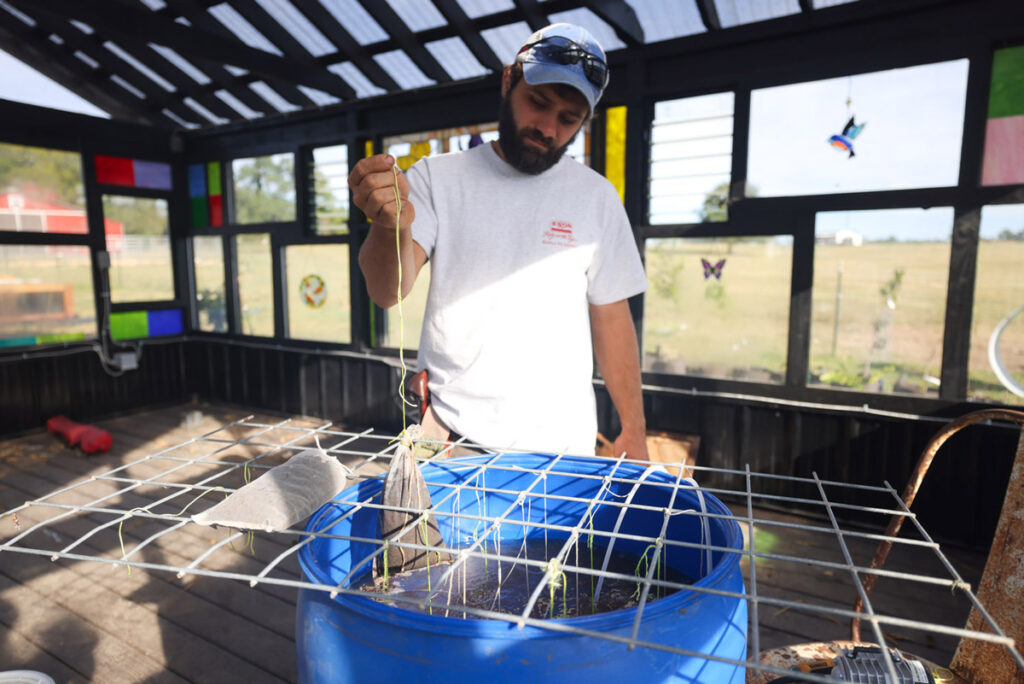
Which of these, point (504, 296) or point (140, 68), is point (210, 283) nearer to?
point (140, 68)

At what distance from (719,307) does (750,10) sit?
1.84m

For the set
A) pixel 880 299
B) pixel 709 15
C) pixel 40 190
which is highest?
pixel 709 15

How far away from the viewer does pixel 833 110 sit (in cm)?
363

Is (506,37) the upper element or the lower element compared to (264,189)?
upper

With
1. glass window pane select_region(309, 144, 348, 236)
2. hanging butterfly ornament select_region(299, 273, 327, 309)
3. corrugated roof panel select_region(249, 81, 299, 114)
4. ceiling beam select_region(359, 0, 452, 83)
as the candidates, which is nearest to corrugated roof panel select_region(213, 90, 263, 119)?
corrugated roof panel select_region(249, 81, 299, 114)

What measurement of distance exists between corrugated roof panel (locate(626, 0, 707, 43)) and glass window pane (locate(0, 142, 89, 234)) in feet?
17.7

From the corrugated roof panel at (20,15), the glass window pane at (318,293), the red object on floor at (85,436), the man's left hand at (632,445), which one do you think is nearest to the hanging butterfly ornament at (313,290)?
the glass window pane at (318,293)

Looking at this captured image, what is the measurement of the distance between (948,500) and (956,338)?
3.09 ft

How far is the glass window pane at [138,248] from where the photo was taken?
6203 mm

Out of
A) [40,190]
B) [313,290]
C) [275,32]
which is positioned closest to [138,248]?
[40,190]

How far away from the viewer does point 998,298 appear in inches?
132

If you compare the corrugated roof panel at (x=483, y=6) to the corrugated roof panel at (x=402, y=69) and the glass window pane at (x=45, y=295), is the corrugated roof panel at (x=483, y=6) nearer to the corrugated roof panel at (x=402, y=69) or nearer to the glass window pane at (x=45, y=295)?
the corrugated roof panel at (x=402, y=69)

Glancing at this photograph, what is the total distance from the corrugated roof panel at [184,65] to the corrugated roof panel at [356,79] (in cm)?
149

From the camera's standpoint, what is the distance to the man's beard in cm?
166
